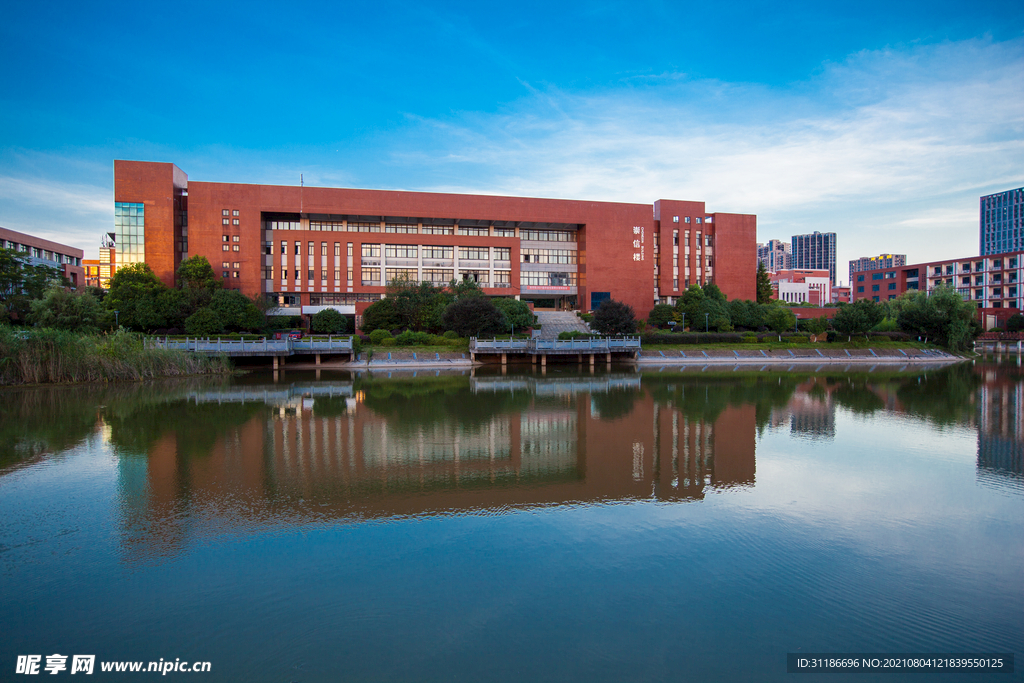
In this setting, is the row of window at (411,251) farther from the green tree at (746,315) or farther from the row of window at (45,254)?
the row of window at (45,254)

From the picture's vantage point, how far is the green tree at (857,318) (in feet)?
140

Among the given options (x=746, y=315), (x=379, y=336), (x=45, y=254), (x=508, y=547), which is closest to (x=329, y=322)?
(x=379, y=336)

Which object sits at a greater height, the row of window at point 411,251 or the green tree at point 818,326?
the row of window at point 411,251

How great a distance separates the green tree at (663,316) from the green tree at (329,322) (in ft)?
87.3

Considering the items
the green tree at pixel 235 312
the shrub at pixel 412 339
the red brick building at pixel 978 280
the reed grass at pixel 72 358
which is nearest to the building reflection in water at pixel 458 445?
the reed grass at pixel 72 358

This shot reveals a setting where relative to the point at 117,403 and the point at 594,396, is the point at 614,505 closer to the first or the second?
the point at 594,396

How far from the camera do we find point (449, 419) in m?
16.2

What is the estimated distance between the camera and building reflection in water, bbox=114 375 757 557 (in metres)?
8.52

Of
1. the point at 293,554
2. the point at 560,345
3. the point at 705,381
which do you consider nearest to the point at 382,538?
the point at 293,554

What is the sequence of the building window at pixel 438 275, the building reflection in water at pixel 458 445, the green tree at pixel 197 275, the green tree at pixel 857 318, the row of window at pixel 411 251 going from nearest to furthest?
the building reflection in water at pixel 458 445
the green tree at pixel 857 318
the green tree at pixel 197 275
the row of window at pixel 411 251
the building window at pixel 438 275

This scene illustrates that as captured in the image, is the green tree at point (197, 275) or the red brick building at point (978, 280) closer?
the green tree at point (197, 275)

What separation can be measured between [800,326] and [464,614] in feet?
165

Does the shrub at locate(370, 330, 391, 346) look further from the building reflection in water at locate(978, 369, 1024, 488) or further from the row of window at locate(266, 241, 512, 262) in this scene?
the building reflection in water at locate(978, 369, 1024, 488)

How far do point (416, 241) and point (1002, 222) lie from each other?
146 metres
